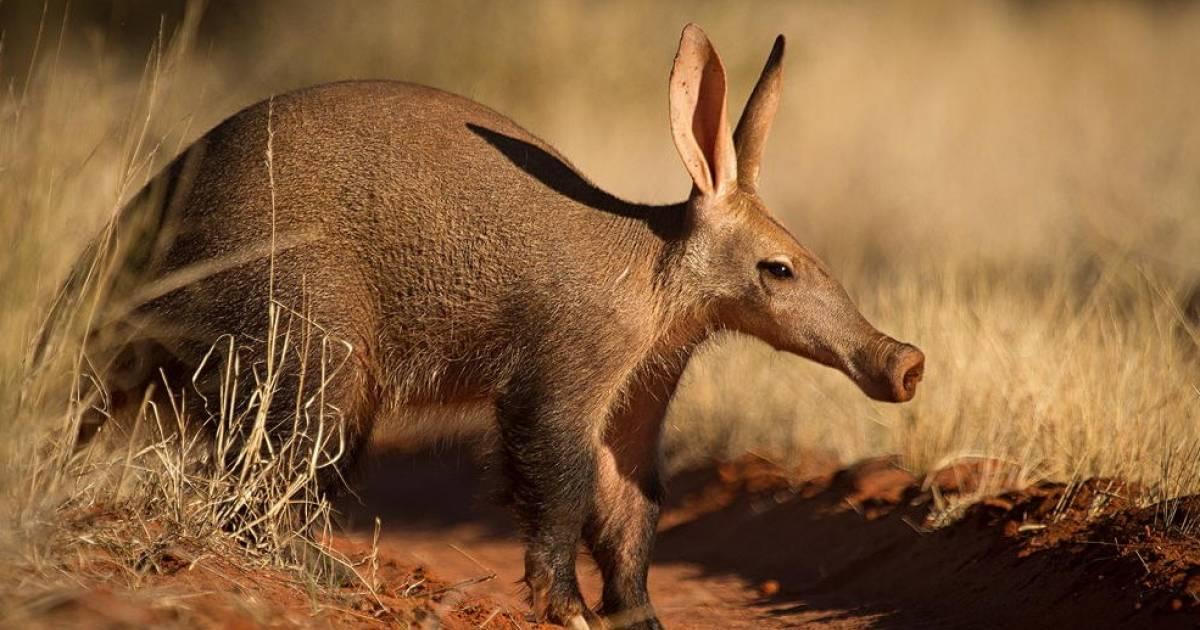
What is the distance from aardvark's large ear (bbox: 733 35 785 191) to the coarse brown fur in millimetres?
11

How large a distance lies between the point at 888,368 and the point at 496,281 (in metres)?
1.50

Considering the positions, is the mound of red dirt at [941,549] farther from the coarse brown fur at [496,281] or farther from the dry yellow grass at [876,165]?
the coarse brown fur at [496,281]

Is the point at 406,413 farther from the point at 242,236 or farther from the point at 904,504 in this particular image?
the point at 904,504

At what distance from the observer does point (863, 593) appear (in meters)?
7.21

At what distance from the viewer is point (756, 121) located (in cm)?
662

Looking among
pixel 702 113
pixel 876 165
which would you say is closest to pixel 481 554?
pixel 702 113

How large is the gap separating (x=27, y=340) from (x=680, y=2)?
16.2 meters

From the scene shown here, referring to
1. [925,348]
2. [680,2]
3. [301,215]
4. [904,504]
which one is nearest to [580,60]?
[680,2]

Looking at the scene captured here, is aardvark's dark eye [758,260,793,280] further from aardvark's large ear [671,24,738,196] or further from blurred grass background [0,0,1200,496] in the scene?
blurred grass background [0,0,1200,496]

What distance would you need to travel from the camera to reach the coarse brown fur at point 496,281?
19.8ft

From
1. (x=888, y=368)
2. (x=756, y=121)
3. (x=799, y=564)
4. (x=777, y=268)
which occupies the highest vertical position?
(x=756, y=121)

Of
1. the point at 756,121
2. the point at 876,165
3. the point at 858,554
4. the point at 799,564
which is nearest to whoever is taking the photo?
the point at 756,121

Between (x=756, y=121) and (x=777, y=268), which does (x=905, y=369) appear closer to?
(x=777, y=268)

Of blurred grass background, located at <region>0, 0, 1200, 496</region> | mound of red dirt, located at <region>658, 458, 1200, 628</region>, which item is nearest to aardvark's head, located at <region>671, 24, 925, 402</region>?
mound of red dirt, located at <region>658, 458, 1200, 628</region>
